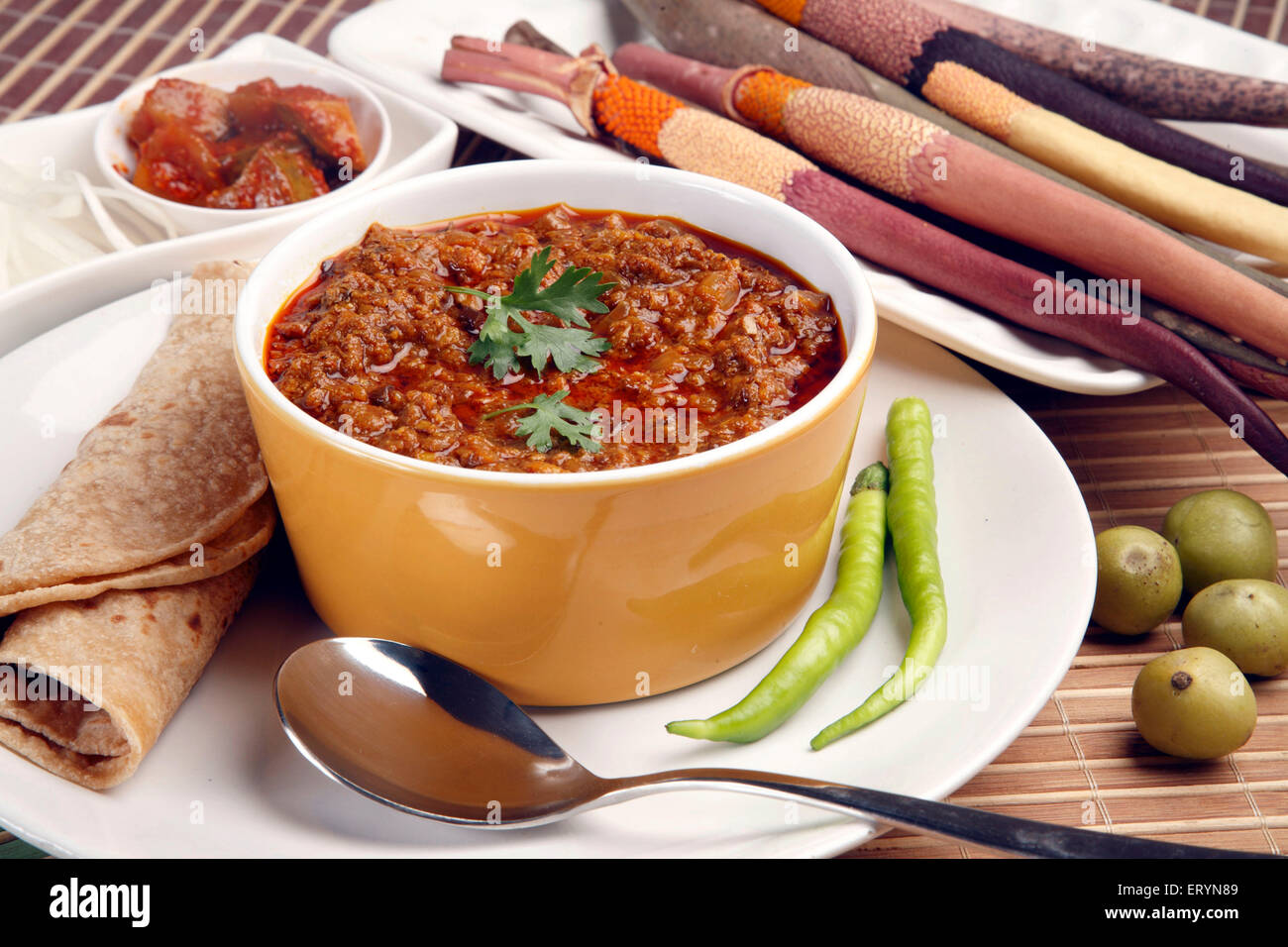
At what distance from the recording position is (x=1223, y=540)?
2.66 meters

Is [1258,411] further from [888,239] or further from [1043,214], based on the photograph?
[888,239]

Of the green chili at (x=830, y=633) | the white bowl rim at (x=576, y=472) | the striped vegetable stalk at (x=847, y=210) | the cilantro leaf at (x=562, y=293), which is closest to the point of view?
the white bowl rim at (x=576, y=472)

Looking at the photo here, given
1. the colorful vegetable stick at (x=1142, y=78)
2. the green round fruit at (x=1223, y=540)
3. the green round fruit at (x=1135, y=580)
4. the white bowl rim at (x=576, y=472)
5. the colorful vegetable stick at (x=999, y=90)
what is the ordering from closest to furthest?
1. the white bowl rim at (x=576, y=472)
2. the green round fruit at (x=1135, y=580)
3. the green round fruit at (x=1223, y=540)
4. the colorful vegetable stick at (x=999, y=90)
5. the colorful vegetable stick at (x=1142, y=78)

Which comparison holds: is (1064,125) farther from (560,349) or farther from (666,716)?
(666,716)

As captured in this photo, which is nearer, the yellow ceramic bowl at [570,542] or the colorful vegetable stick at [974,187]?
the yellow ceramic bowl at [570,542]

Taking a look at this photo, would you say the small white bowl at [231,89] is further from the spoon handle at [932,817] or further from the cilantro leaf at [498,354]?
the spoon handle at [932,817]

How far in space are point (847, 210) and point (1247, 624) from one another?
1477 millimetres

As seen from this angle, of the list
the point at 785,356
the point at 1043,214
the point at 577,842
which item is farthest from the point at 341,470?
the point at 1043,214

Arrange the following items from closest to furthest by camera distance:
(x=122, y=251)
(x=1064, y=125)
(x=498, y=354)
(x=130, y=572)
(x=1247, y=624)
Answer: (x=130, y=572), (x=498, y=354), (x=1247, y=624), (x=122, y=251), (x=1064, y=125)

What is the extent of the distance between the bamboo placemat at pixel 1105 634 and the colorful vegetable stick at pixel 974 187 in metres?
0.39

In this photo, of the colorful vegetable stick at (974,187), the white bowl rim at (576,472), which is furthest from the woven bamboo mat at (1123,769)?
the white bowl rim at (576,472)

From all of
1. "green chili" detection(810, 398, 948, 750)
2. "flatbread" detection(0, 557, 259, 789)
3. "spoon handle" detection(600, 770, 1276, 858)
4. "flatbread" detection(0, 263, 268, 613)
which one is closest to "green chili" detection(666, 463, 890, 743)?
"green chili" detection(810, 398, 948, 750)

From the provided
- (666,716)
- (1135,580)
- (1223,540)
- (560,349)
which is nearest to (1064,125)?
(1223,540)

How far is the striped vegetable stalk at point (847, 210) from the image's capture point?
2.85 m
